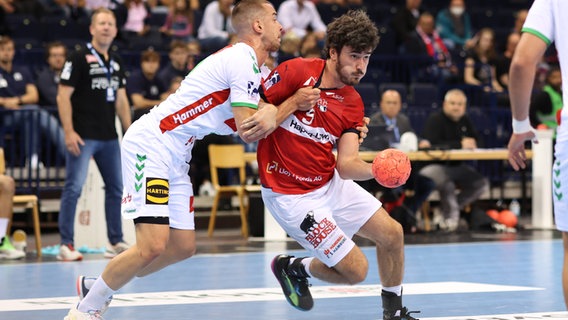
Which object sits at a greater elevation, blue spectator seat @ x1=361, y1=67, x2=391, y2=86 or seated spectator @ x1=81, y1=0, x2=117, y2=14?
seated spectator @ x1=81, y1=0, x2=117, y2=14

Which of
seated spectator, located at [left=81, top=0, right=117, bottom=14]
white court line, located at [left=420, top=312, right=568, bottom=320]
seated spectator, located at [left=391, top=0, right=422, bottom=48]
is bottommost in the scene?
white court line, located at [left=420, top=312, right=568, bottom=320]

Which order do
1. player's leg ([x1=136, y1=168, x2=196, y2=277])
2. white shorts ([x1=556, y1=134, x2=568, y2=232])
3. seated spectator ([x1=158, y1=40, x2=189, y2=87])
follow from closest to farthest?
white shorts ([x1=556, y1=134, x2=568, y2=232])
player's leg ([x1=136, y1=168, x2=196, y2=277])
seated spectator ([x1=158, y1=40, x2=189, y2=87])

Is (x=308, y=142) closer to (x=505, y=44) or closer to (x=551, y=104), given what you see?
(x=551, y=104)

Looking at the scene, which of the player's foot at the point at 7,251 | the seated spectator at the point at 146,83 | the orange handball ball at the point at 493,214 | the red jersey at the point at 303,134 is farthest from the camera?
the seated spectator at the point at 146,83

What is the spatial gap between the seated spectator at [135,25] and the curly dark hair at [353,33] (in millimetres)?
9701

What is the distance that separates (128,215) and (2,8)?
9704 mm

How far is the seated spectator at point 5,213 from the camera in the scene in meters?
9.98

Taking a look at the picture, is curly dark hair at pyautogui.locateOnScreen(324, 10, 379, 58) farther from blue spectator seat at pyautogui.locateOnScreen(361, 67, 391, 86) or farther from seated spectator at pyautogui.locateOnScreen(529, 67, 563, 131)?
blue spectator seat at pyautogui.locateOnScreen(361, 67, 391, 86)

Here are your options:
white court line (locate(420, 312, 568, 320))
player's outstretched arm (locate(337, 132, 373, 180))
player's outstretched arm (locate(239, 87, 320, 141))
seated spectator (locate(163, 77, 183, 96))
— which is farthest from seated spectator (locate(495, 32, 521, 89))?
player's outstretched arm (locate(239, 87, 320, 141))

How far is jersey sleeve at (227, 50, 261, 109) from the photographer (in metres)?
5.64

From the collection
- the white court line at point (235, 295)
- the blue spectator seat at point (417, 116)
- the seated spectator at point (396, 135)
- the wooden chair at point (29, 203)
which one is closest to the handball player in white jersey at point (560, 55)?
the white court line at point (235, 295)

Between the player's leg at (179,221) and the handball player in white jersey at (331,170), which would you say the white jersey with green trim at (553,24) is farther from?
the player's leg at (179,221)

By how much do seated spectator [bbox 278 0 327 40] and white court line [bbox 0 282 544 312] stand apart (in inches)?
364

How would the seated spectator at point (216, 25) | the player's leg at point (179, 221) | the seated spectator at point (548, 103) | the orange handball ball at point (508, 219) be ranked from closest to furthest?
the player's leg at point (179, 221)
the orange handball ball at point (508, 219)
the seated spectator at point (548, 103)
the seated spectator at point (216, 25)
